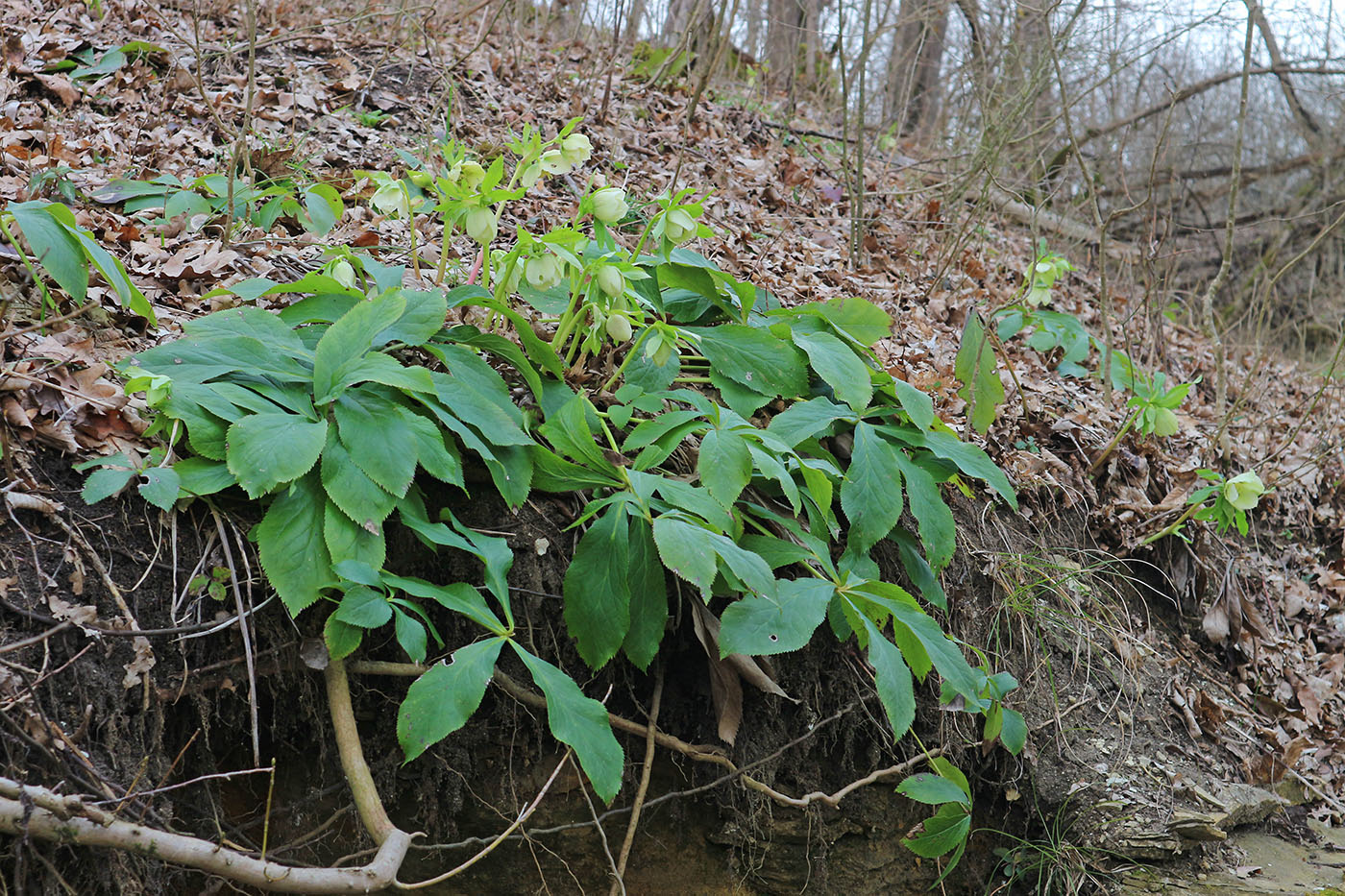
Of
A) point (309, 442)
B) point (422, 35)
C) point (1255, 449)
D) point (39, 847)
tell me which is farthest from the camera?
point (422, 35)

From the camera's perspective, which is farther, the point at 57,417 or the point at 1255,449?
the point at 1255,449

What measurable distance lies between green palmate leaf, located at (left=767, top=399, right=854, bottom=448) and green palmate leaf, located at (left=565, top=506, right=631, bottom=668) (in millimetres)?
548

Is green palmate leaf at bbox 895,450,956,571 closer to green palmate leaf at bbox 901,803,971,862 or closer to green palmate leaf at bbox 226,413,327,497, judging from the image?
green palmate leaf at bbox 901,803,971,862

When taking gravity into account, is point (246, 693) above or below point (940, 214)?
below

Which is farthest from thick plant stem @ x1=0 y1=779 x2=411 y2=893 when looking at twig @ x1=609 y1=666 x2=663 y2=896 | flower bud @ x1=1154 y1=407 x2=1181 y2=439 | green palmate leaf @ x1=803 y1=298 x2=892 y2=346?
flower bud @ x1=1154 y1=407 x2=1181 y2=439

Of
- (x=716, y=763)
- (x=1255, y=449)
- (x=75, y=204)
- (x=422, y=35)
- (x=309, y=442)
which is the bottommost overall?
(x=716, y=763)

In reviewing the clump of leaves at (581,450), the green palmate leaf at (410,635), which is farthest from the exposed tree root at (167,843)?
the green palmate leaf at (410,635)

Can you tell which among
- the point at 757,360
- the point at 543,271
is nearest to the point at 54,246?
the point at 543,271

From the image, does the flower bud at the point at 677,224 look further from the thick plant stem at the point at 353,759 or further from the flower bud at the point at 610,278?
the thick plant stem at the point at 353,759

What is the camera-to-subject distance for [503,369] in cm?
233

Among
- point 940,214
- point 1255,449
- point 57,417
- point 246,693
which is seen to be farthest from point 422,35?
point 1255,449

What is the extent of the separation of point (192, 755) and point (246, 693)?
17 centimetres

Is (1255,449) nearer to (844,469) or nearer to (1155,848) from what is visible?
(1155,848)

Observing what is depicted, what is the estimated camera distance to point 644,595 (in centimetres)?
196
